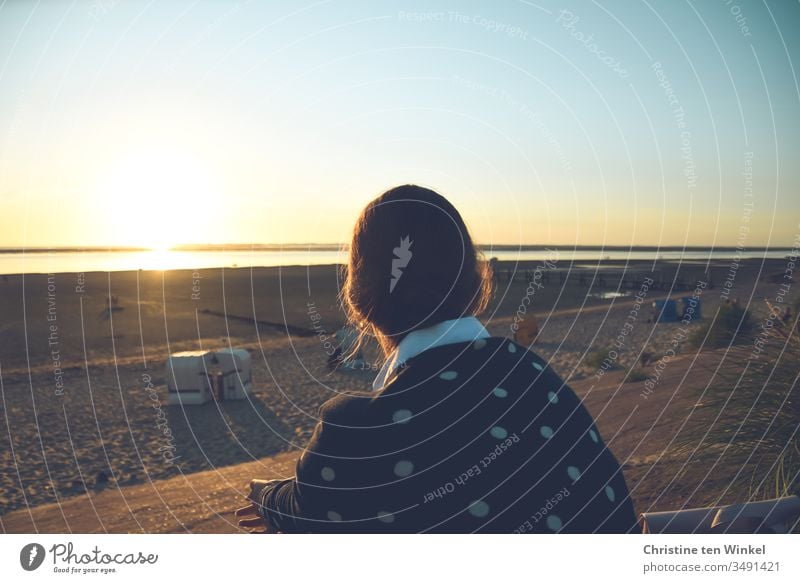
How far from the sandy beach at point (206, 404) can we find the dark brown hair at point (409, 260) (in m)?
2.50

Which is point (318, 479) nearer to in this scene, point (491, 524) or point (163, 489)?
point (491, 524)

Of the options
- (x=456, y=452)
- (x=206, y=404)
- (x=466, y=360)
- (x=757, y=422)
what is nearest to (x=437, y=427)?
(x=456, y=452)

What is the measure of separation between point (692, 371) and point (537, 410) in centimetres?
659

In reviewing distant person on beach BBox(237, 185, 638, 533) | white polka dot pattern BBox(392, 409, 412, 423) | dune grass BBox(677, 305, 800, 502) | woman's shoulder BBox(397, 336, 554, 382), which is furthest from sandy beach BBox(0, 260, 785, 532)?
white polka dot pattern BBox(392, 409, 412, 423)

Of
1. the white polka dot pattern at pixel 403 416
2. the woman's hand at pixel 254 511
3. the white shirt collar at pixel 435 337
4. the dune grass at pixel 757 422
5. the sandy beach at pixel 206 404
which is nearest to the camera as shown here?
the white polka dot pattern at pixel 403 416

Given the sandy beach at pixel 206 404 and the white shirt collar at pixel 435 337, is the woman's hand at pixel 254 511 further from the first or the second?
the sandy beach at pixel 206 404

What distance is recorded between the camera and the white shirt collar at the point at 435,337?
1.80 meters

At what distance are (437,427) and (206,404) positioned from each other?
34.2ft

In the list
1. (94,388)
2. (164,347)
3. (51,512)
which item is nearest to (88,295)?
(164,347)

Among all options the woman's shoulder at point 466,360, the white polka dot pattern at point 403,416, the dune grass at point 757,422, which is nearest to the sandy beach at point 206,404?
the dune grass at point 757,422

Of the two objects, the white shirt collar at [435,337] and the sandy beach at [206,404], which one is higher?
the white shirt collar at [435,337]

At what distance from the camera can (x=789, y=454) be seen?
11.5 feet

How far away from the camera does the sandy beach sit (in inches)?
220

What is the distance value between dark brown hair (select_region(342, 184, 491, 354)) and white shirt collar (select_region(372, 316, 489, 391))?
0.07 ft
